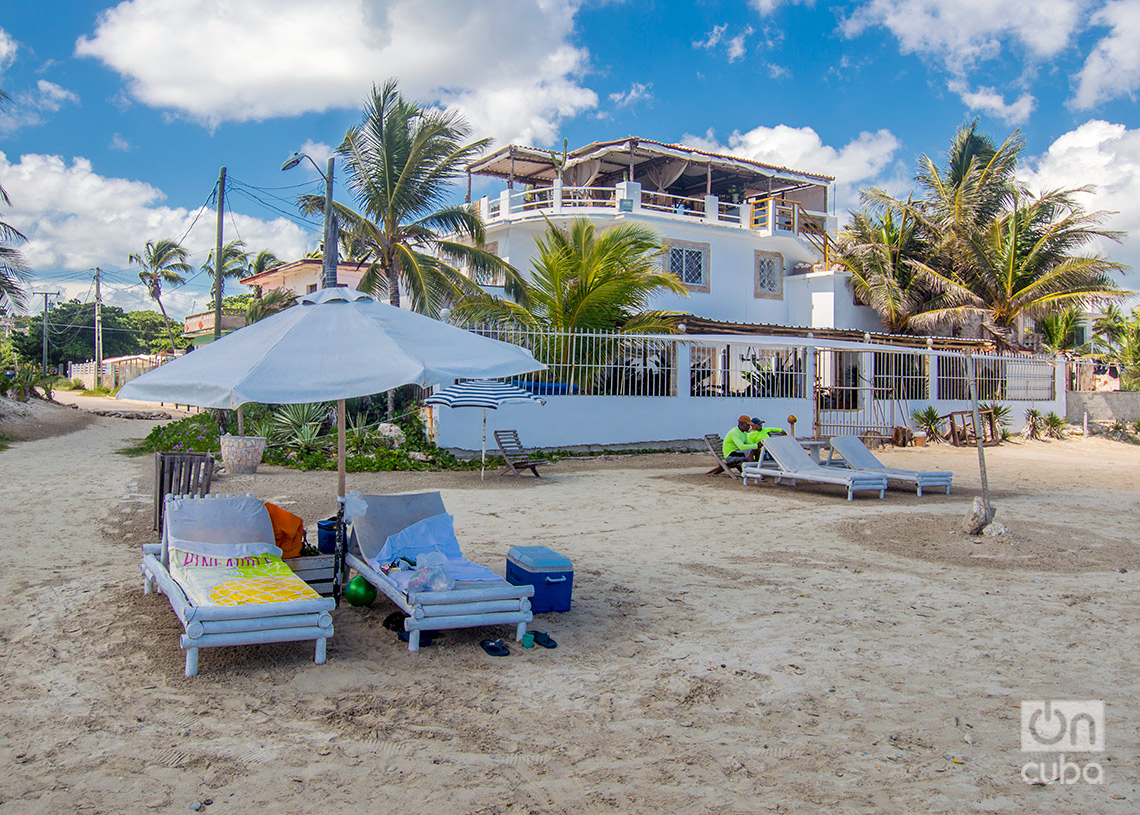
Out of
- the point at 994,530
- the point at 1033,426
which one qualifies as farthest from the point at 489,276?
the point at 1033,426

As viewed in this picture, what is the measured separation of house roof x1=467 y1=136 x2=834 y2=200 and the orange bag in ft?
67.7

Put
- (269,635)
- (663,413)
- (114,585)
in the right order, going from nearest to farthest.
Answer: (269,635) < (114,585) < (663,413)

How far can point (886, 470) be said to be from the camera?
1200cm

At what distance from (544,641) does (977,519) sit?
5.45 meters

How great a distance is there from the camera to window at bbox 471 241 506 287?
19.6 meters

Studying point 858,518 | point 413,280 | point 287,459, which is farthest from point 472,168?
point 858,518

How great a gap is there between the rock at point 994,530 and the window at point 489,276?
43.8ft

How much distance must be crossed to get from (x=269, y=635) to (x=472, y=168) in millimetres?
24392

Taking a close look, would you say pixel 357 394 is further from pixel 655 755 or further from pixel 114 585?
pixel 114 585

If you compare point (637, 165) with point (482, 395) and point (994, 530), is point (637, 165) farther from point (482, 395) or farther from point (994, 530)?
point (994, 530)

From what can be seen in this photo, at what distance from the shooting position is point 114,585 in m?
6.07

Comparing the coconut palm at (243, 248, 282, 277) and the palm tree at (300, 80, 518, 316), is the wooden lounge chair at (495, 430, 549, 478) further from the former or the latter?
the coconut palm at (243, 248, 282, 277)

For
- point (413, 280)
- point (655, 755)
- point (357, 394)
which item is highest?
point (413, 280)

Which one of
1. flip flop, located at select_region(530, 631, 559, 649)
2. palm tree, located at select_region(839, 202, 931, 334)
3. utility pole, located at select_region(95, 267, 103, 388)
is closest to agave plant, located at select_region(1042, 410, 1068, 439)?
palm tree, located at select_region(839, 202, 931, 334)
